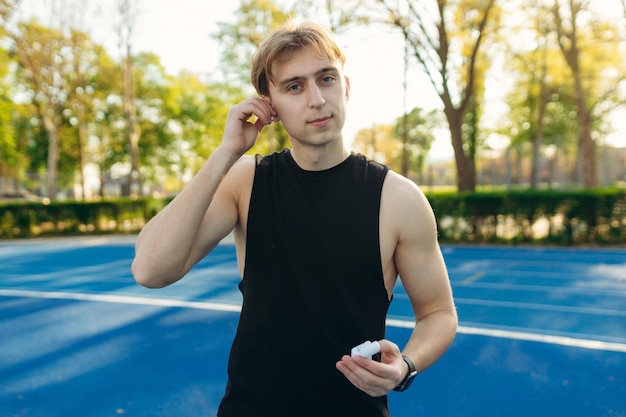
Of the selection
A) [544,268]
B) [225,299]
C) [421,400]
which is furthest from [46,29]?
[421,400]

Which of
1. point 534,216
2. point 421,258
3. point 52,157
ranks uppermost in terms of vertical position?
point 52,157

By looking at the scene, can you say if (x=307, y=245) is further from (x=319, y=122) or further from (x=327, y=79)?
(x=327, y=79)

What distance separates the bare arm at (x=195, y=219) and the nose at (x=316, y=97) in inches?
7.7

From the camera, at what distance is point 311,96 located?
1.71m

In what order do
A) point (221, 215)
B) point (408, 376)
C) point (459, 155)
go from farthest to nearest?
point (459, 155) < point (221, 215) < point (408, 376)

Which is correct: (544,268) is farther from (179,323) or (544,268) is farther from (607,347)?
(179,323)

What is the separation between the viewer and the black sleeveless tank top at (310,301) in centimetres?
167

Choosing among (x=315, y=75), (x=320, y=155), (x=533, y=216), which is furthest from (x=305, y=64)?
(x=533, y=216)

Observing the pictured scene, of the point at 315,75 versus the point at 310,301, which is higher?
the point at 315,75

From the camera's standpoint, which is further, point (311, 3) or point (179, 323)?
point (311, 3)

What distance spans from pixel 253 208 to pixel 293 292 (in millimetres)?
330

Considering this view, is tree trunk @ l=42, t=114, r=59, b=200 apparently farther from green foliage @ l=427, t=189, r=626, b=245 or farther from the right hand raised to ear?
the right hand raised to ear

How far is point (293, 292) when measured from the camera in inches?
67.1

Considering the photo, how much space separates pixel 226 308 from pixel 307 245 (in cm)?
626
